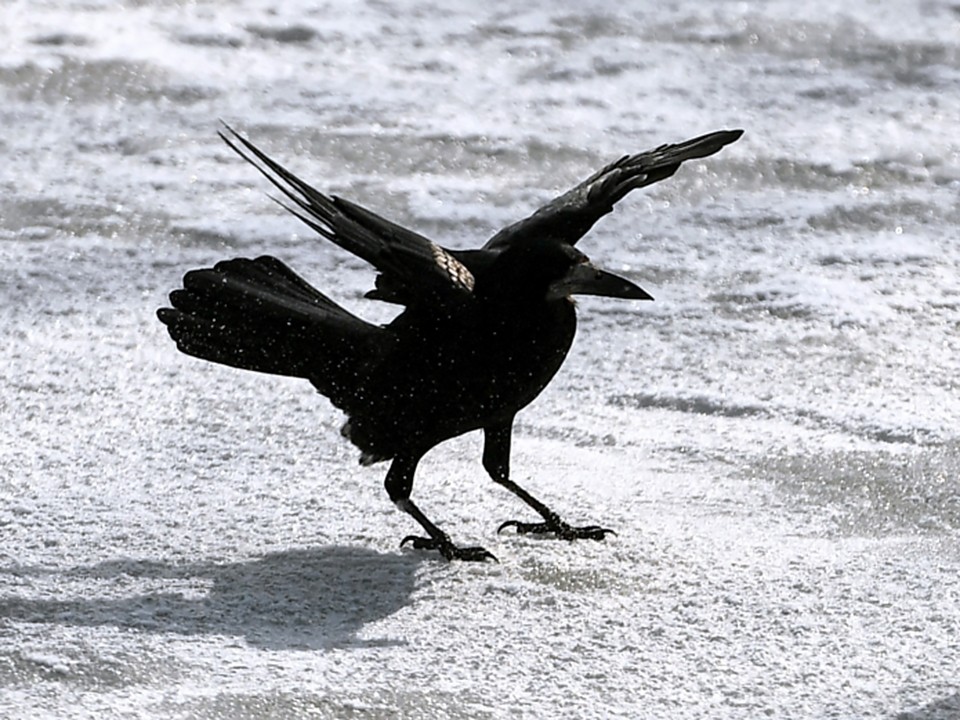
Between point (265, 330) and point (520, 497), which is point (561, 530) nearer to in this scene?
point (520, 497)

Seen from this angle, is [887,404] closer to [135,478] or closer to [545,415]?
[545,415]

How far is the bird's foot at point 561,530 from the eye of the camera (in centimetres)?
425

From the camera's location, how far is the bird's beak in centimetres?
382

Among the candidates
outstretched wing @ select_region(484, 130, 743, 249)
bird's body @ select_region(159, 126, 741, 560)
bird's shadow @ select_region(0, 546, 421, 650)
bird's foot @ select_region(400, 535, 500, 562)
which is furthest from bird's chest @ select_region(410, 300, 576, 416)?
bird's shadow @ select_region(0, 546, 421, 650)

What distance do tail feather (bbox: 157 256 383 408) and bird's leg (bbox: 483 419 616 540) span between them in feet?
1.24

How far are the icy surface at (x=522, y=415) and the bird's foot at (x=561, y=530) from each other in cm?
6

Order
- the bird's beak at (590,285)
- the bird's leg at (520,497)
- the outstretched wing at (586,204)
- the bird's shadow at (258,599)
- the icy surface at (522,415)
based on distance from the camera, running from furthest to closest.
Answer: the bird's leg at (520,497), the outstretched wing at (586,204), the bird's beak at (590,285), the bird's shadow at (258,599), the icy surface at (522,415)

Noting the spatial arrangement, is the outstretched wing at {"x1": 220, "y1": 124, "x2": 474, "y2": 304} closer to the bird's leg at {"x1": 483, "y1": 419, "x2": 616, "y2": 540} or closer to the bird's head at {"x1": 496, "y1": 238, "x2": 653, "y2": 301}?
the bird's head at {"x1": 496, "y1": 238, "x2": 653, "y2": 301}

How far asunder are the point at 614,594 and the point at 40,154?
431cm

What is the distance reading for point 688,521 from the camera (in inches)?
172

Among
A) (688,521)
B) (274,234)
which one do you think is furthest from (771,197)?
(688,521)

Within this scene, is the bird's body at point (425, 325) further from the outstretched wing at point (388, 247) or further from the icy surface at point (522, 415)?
the icy surface at point (522, 415)

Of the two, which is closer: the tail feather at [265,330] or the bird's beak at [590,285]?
the bird's beak at [590,285]

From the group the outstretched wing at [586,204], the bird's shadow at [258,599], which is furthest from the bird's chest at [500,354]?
the bird's shadow at [258,599]
